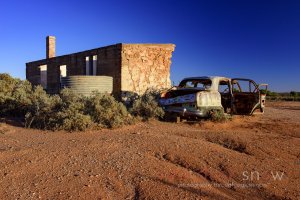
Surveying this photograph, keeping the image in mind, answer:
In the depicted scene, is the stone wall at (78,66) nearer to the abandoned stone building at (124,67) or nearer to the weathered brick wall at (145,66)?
the abandoned stone building at (124,67)

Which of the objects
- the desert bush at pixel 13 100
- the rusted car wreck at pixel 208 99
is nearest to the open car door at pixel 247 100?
the rusted car wreck at pixel 208 99

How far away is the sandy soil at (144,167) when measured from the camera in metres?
3.89

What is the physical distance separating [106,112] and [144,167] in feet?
13.3

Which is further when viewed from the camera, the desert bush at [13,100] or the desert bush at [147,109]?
the desert bush at [13,100]

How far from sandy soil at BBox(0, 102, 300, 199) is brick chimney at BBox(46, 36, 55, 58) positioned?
12.6m

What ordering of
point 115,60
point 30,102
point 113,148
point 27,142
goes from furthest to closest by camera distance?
point 115,60, point 30,102, point 27,142, point 113,148

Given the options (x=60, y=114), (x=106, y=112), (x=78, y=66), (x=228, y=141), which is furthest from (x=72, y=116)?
(x=78, y=66)

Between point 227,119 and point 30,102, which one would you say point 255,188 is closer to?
point 227,119

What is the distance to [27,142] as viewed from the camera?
21.0ft

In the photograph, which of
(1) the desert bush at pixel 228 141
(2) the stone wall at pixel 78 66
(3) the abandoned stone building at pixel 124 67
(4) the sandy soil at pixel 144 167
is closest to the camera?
(4) the sandy soil at pixel 144 167

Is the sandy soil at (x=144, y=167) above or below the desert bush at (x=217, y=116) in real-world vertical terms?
below

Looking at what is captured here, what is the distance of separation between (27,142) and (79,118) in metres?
1.71

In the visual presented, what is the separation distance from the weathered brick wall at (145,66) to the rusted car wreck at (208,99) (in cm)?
220

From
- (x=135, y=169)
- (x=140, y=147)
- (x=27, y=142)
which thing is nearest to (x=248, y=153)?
(x=140, y=147)
